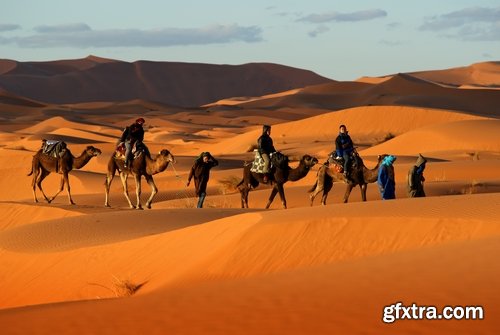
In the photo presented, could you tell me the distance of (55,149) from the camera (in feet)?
82.0

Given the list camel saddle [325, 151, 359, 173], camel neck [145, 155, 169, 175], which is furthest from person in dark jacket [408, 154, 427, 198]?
camel neck [145, 155, 169, 175]

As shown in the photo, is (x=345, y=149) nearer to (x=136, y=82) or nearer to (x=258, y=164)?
(x=258, y=164)

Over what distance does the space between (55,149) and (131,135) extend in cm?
343

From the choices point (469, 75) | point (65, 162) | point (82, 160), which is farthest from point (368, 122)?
point (469, 75)

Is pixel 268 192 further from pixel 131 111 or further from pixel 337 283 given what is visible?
pixel 131 111

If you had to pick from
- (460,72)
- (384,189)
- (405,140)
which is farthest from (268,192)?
(460,72)

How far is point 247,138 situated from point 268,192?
3048cm

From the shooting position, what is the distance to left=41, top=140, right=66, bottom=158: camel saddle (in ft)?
81.7

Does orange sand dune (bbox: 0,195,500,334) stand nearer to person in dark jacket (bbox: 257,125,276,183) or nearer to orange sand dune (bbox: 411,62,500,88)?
person in dark jacket (bbox: 257,125,276,183)

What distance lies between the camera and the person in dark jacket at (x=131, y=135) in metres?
21.9

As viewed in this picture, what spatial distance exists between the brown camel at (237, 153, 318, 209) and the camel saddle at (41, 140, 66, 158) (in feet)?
13.8

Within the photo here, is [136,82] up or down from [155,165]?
up

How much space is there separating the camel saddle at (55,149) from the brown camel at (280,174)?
422 centimetres

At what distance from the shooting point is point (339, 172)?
72.0 ft
